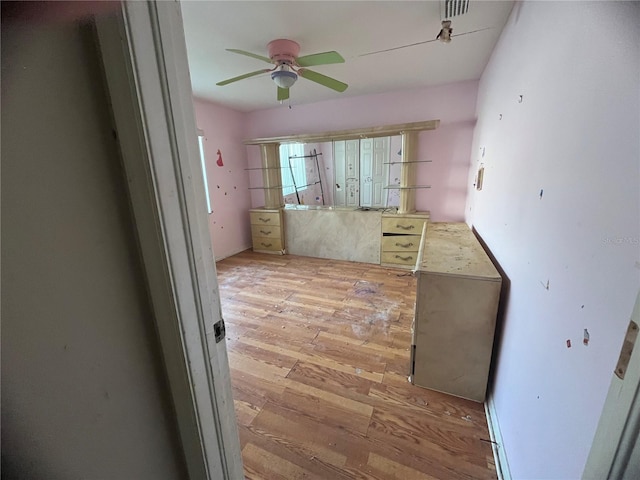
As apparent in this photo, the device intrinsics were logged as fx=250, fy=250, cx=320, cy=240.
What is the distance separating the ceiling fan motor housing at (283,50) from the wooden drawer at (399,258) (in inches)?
98.7

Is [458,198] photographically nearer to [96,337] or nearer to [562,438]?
[562,438]

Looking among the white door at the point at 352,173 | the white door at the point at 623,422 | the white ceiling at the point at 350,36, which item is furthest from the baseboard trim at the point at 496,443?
the white door at the point at 352,173

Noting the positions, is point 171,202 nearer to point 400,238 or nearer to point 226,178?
point 400,238

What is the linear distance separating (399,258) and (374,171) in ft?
4.47

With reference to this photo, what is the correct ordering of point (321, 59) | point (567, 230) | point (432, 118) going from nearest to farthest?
point (567, 230), point (321, 59), point (432, 118)

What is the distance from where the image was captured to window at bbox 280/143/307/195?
4117 mm

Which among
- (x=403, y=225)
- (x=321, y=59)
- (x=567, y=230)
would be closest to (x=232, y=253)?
(x=403, y=225)

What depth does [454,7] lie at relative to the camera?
1585mm

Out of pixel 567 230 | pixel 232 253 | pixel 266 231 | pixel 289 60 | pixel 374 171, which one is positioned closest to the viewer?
pixel 567 230

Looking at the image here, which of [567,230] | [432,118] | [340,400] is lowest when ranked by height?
[340,400]

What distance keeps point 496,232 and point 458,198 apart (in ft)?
6.43

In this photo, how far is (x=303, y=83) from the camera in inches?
116

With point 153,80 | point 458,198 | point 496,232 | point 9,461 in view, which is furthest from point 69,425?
point 458,198

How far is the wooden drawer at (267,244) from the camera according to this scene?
13.6ft
